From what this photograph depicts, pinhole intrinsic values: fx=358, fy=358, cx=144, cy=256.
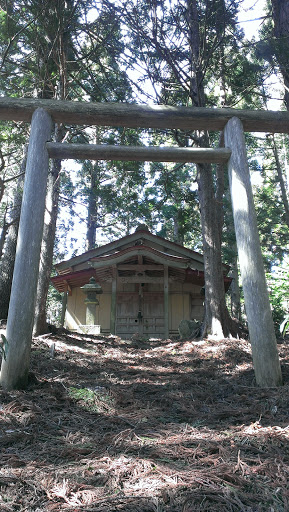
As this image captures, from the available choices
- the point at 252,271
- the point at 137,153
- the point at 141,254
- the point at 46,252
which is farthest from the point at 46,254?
the point at 252,271

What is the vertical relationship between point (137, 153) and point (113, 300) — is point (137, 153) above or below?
above

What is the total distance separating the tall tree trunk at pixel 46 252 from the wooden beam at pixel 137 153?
3809 mm

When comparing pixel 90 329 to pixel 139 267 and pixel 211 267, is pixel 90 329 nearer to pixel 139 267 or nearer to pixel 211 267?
pixel 139 267

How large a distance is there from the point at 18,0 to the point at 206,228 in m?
7.26

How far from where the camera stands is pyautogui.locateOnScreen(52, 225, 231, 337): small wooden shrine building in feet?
45.1

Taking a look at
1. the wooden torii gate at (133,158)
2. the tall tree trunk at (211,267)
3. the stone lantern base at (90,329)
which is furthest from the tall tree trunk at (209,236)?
the stone lantern base at (90,329)

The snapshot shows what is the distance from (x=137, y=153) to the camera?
5.59m

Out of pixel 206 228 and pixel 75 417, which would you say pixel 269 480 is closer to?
pixel 75 417

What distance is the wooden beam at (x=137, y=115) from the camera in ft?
17.8

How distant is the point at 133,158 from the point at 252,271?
8.42 feet

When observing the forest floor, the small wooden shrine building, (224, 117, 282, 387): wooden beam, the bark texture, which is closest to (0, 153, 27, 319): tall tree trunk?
the bark texture

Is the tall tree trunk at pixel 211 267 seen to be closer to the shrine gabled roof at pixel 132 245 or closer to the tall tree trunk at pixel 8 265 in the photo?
the tall tree trunk at pixel 8 265

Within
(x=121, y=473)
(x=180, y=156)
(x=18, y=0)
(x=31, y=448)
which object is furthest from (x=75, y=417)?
(x=18, y=0)

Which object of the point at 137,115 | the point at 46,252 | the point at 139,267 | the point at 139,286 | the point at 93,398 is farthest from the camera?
the point at 139,286
